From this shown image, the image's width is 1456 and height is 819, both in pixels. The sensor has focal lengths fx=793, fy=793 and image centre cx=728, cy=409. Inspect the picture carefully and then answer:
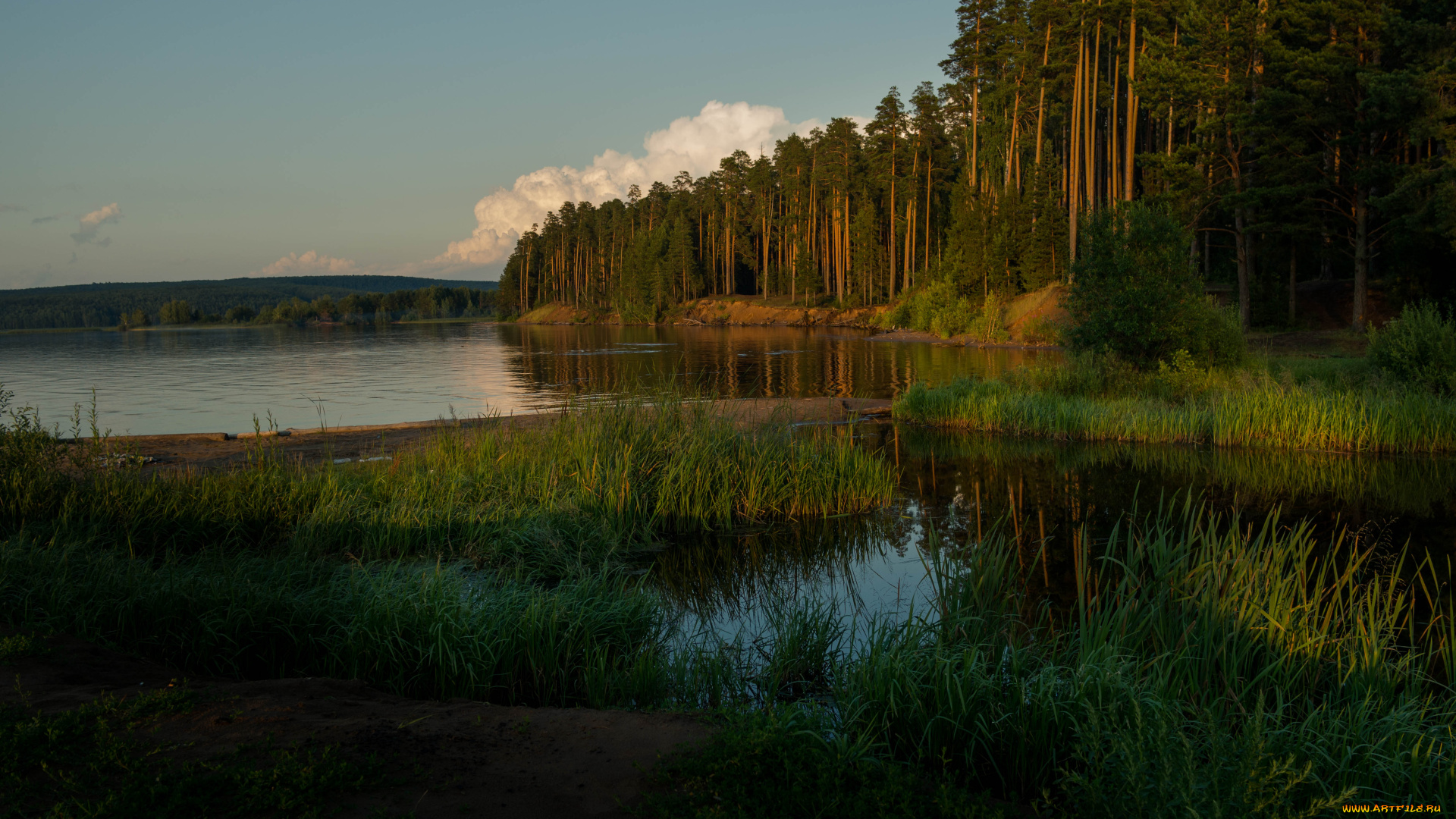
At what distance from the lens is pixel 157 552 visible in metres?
8.47

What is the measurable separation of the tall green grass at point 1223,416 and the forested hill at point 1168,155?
5539 millimetres

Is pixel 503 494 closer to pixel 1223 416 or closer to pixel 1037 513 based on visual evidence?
pixel 1037 513

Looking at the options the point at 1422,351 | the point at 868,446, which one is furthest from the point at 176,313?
the point at 1422,351

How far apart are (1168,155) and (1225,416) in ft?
79.4

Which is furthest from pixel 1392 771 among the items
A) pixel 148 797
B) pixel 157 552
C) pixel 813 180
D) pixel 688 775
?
pixel 813 180

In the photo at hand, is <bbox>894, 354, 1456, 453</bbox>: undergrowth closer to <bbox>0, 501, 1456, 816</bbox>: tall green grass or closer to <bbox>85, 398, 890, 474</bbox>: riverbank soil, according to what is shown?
<bbox>85, 398, 890, 474</bbox>: riverbank soil

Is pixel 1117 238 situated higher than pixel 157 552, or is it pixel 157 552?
pixel 1117 238

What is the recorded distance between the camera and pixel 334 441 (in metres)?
16.9

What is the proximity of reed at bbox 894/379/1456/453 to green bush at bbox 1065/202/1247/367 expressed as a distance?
1971mm

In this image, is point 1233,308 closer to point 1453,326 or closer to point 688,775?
point 1453,326

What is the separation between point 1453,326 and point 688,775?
20.8m

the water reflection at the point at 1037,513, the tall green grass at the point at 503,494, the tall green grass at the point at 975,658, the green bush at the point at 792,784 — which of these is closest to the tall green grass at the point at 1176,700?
the tall green grass at the point at 975,658

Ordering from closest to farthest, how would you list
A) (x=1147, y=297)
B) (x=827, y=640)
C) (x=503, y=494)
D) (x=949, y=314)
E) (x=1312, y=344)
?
(x=827, y=640)
(x=503, y=494)
(x=1147, y=297)
(x=1312, y=344)
(x=949, y=314)

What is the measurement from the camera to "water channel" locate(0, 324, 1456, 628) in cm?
953
